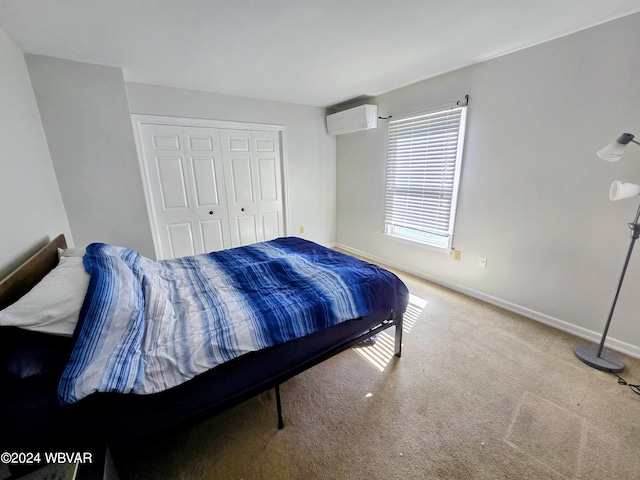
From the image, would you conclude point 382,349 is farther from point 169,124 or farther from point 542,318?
point 169,124

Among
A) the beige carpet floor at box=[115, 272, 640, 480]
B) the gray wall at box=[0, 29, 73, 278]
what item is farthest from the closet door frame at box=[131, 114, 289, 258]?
the beige carpet floor at box=[115, 272, 640, 480]

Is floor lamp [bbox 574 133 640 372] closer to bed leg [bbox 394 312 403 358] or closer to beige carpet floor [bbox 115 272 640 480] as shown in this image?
beige carpet floor [bbox 115 272 640 480]

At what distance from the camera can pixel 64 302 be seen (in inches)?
41.7

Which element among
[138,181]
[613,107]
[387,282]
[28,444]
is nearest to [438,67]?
[613,107]

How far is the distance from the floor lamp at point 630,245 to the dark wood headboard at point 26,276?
3.30 meters

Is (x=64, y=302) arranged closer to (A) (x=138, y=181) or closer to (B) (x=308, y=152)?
(A) (x=138, y=181)

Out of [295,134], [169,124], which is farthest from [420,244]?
[169,124]

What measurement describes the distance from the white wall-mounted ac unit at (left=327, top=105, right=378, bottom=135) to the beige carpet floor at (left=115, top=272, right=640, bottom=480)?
9.41 ft

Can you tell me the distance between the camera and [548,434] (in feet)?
4.51

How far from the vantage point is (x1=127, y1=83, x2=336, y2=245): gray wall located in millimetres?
2914

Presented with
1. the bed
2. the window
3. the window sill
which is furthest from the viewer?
the window sill

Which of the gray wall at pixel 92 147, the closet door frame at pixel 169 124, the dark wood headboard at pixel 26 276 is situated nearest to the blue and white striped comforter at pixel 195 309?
the dark wood headboard at pixel 26 276

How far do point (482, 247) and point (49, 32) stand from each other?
406cm

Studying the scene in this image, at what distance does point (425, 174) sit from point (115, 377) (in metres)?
3.22
